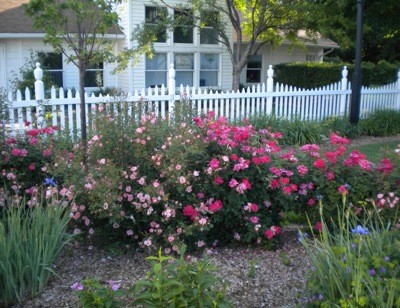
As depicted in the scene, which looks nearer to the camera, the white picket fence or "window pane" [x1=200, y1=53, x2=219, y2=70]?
the white picket fence

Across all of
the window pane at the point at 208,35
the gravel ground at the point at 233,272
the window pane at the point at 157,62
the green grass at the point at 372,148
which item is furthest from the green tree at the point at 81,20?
the window pane at the point at 208,35

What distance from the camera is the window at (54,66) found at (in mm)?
16516

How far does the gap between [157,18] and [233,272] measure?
1397cm

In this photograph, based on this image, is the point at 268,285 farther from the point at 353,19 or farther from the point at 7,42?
the point at 7,42

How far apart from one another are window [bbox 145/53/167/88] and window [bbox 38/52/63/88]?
296 cm

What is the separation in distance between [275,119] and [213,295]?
861cm

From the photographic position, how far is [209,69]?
1941 cm

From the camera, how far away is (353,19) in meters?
15.3

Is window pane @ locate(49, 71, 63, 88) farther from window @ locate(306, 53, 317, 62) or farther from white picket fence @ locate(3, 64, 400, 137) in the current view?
window @ locate(306, 53, 317, 62)

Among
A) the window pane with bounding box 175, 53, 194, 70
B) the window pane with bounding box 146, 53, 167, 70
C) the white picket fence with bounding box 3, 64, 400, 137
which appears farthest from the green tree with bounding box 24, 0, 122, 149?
the window pane with bounding box 175, 53, 194, 70

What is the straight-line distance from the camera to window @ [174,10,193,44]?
1606cm

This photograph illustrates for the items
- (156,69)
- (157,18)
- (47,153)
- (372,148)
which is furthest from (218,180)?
(156,69)

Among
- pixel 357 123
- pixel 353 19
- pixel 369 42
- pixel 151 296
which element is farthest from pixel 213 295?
pixel 369 42

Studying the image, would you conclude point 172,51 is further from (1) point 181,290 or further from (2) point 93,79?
(1) point 181,290
